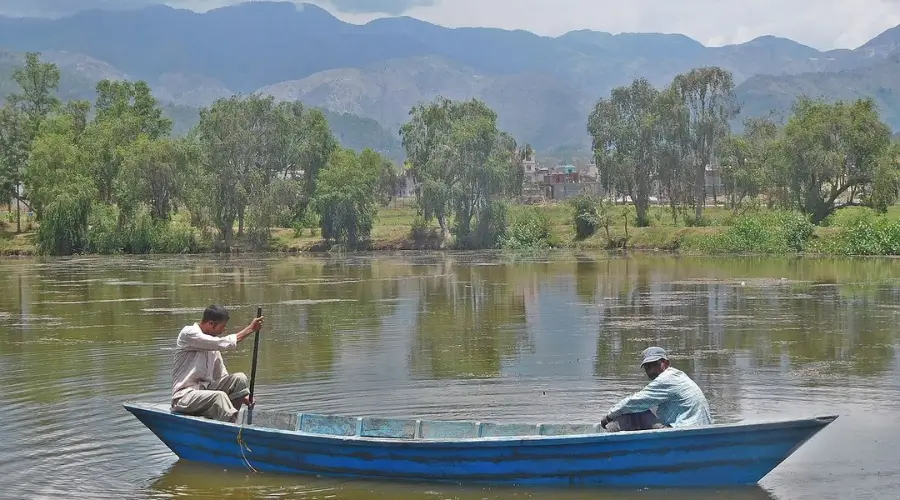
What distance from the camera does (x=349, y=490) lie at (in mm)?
12930

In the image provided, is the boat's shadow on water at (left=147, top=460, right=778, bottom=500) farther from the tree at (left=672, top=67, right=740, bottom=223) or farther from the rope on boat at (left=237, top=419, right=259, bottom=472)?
the tree at (left=672, top=67, right=740, bottom=223)

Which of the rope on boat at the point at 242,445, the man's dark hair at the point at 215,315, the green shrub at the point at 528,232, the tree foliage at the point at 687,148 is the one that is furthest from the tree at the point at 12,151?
the rope on boat at the point at 242,445

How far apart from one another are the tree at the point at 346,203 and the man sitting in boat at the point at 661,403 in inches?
2909

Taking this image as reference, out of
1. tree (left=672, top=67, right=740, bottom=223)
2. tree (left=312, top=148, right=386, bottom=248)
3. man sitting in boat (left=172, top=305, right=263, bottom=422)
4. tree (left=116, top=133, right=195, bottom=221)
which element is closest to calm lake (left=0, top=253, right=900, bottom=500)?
man sitting in boat (left=172, top=305, right=263, bottom=422)

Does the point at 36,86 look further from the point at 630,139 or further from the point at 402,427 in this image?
the point at 402,427

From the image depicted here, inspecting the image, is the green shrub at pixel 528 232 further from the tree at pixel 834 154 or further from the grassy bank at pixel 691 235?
the tree at pixel 834 154

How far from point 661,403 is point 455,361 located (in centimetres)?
1080

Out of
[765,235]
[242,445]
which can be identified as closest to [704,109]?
[765,235]

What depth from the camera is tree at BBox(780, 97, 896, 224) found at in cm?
7112

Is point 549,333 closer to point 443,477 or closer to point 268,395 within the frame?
point 268,395

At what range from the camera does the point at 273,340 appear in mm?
26781

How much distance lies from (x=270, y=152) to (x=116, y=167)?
1351 cm

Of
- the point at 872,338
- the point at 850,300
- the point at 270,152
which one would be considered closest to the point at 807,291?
the point at 850,300

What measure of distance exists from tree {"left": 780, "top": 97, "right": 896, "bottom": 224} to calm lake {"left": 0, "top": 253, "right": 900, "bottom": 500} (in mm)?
25710
